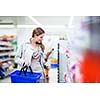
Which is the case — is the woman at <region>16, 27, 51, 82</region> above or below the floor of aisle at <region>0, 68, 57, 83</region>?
above

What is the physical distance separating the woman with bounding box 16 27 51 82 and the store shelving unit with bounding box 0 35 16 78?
0.25 ft

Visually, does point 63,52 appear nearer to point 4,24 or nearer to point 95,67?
point 95,67

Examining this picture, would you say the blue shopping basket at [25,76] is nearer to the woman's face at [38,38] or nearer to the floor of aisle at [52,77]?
the floor of aisle at [52,77]

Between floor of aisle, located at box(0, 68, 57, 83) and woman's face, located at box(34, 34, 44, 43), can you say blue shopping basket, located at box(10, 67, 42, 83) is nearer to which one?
floor of aisle, located at box(0, 68, 57, 83)

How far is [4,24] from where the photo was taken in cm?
238

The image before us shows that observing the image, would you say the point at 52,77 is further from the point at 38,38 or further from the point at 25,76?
the point at 38,38

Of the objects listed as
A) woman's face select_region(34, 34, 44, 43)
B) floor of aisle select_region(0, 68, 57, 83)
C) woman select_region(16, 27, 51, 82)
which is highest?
woman's face select_region(34, 34, 44, 43)

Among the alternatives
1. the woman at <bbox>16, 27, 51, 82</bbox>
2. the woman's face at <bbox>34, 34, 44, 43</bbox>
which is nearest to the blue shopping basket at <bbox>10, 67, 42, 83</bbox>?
the woman at <bbox>16, 27, 51, 82</bbox>

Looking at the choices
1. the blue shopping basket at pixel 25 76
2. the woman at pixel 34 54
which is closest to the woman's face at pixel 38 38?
the woman at pixel 34 54

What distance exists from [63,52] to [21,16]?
602mm

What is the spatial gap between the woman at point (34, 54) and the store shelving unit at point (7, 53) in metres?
0.08

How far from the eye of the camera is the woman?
2.39 meters

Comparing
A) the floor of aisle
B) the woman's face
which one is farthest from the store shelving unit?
the woman's face

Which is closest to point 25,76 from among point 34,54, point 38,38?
point 34,54
